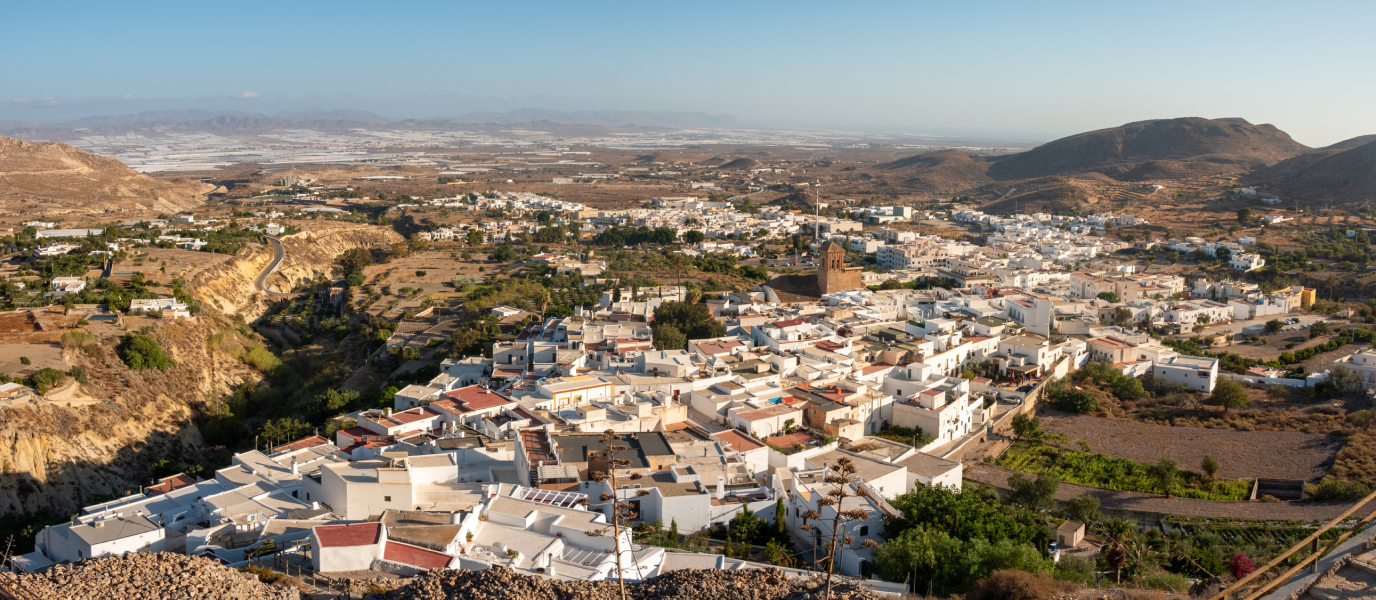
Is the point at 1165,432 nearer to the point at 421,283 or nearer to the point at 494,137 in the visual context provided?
the point at 421,283

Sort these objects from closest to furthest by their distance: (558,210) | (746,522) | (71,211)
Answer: (746,522) → (71,211) → (558,210)

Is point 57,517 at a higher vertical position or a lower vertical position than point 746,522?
lower

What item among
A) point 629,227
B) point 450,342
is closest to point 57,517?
point 450,342

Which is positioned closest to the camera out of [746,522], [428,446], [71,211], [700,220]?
[746,522]

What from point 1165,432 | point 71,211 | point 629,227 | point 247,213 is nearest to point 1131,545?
point 1165,432

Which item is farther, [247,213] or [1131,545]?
[247,213]

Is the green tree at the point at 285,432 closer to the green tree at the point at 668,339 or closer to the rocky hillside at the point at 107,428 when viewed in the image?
the rocky hillside at the point at 107,428
